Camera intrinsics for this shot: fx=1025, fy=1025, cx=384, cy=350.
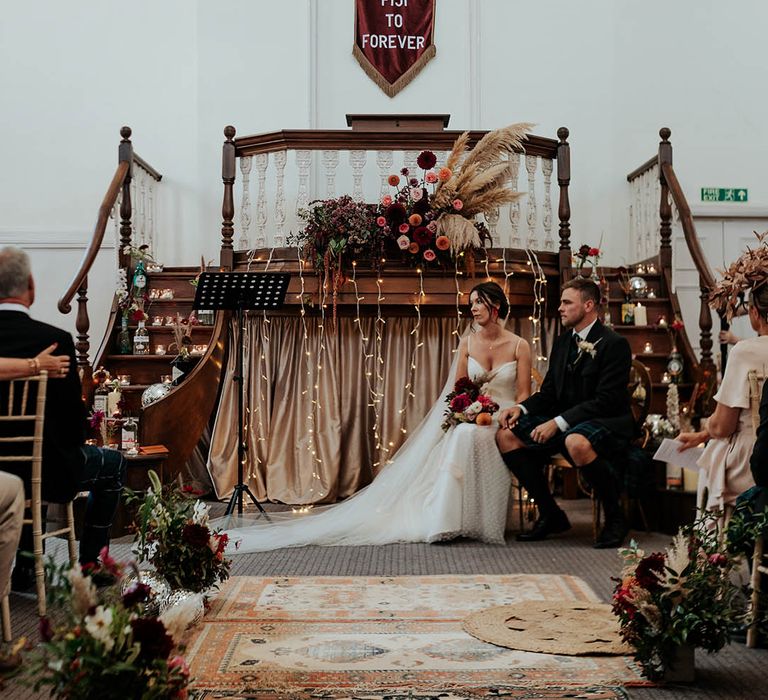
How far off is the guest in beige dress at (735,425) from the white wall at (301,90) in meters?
5.63

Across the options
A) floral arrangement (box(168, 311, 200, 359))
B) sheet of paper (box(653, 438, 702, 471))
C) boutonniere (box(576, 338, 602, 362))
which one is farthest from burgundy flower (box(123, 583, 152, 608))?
floral arrangement (box(168, 311, 200, 359))

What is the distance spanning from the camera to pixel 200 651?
3.60 m

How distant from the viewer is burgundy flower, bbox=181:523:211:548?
4055mm

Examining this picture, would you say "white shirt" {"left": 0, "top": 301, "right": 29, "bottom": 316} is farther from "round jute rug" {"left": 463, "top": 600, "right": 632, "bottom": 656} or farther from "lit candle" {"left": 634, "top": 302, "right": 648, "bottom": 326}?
"lit candle" {"left": 634, "top": 302, "right": 648, "bottom": 326}

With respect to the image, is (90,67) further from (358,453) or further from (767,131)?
(767,131)

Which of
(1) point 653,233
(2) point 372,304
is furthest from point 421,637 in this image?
(1) point 653,233

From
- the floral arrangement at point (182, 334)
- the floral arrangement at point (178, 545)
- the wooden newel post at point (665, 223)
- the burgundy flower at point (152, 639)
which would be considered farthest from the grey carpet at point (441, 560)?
the wooden newel post at point (665, 223)

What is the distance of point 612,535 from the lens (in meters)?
5.80

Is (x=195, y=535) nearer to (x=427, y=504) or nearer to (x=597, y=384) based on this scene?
(x=427, y=504)

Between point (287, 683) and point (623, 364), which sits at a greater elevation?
point (623, 364)

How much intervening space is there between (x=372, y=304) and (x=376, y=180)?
2265mm

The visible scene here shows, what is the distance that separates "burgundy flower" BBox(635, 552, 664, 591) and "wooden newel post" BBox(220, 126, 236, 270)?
5.02 m

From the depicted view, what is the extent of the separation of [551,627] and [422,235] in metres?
3.93

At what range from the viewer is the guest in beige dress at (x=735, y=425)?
14.0 feet
